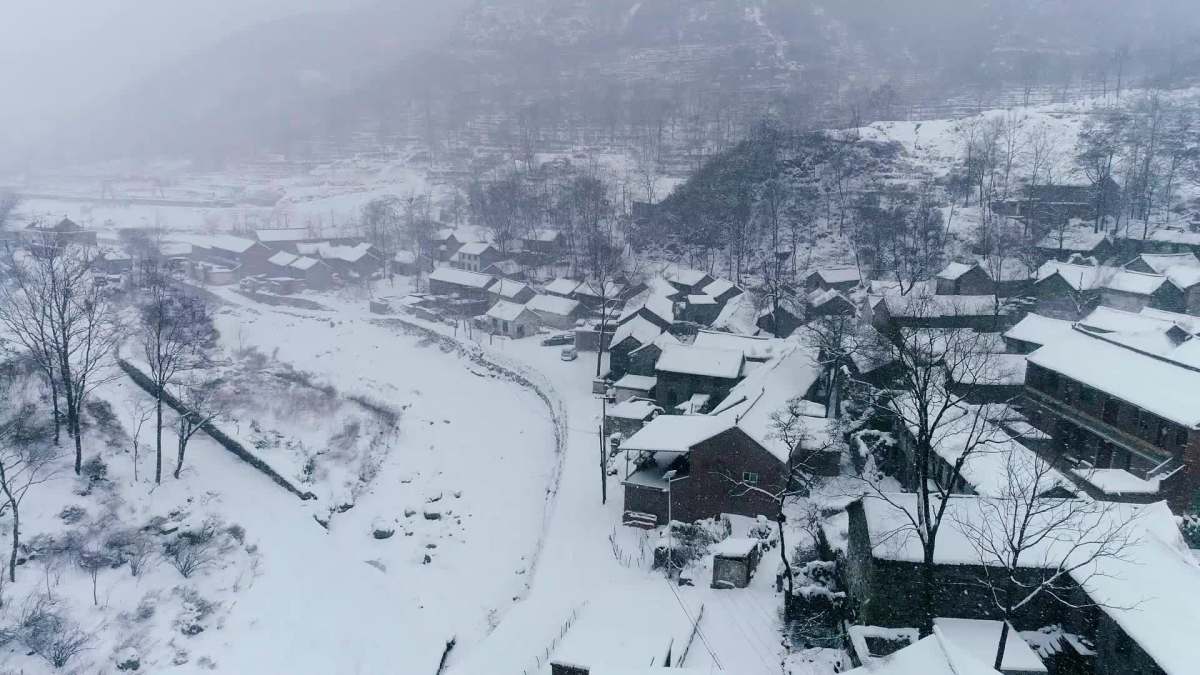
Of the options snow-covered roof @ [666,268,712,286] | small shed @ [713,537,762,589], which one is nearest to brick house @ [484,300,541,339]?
snow-covered roof @ [666,268,712,286]

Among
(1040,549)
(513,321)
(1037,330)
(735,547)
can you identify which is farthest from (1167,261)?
(513,321)

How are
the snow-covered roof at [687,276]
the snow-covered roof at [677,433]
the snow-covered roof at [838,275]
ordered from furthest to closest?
the snow-covered roof at [687,276], the snow-covered roof at [838,275], the snow-covered roof at [677,433]

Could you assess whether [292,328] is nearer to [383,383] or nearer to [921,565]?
[383,383]

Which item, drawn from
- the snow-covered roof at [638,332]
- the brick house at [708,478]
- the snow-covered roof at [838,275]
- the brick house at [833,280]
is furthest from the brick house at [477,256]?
the brick house at [708,478]

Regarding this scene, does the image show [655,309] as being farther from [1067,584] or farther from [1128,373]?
[1067,584]

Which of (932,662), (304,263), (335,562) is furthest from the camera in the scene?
(304,263)

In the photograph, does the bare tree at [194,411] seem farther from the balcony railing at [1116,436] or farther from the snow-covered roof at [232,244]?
the snow-covered roof at [232,244]
